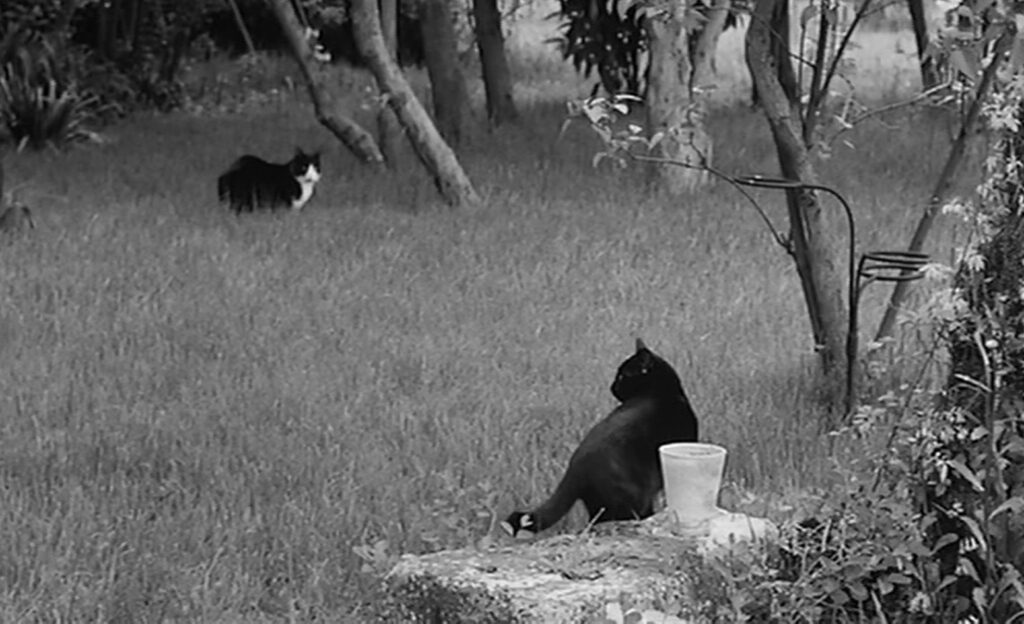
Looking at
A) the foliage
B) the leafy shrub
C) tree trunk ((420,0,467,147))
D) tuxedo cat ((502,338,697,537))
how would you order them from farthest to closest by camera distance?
the foliage
the leafy shrub
tree trunk ((420,0,467,147))
tuxedo cat ((502,338,697,537))

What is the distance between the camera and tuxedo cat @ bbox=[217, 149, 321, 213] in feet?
36.5

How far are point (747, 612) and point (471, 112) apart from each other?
11.0m

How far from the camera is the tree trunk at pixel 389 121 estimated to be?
41.8 feet

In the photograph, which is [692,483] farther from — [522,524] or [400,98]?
[400,98]

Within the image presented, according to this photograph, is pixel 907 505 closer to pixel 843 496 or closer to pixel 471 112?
pixel 843 496

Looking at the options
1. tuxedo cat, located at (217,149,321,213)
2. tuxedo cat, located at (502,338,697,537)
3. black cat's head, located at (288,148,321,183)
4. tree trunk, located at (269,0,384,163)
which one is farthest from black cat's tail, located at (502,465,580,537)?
tree trunk, located at (269,0,384,163)

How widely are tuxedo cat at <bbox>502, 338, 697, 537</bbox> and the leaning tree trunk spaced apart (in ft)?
5.86

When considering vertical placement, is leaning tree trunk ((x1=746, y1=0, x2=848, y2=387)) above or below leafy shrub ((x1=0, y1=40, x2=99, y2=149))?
above

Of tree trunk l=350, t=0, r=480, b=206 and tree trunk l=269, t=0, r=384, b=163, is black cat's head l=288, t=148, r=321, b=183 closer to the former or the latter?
tree trunk l=350, t=0, r=480, b=206

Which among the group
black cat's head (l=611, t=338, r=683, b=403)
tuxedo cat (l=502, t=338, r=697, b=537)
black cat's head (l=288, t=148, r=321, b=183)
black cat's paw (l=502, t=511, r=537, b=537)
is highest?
black cat's head (l=611, t=338, r=683, b=403)

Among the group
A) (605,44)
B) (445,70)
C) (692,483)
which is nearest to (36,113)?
(445,70)

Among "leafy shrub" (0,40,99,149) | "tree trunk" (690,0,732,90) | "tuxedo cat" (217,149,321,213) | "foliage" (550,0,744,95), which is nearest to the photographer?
"tuxedo cat" (217,149,321,213)

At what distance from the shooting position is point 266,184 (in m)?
11.2

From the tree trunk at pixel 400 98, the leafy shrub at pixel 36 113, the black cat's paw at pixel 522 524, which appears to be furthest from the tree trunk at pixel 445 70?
the black cat's paw at pixel 522 524
